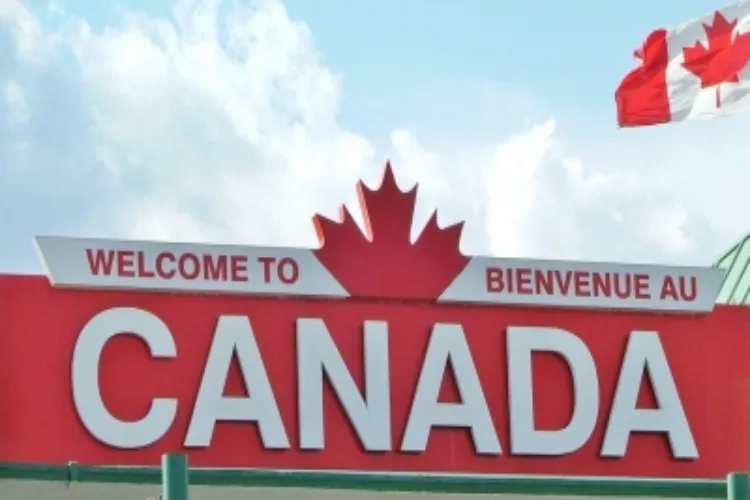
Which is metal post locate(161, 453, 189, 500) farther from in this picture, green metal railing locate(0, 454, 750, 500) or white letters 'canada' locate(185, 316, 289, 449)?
white letters 'canada' locate(185, 316, 289, 449)

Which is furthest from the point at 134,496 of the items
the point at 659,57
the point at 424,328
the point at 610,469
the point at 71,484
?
the point at 659,57

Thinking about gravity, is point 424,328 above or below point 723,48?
below

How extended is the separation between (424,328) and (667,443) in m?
2.73

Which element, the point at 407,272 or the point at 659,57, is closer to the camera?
the point at 407,272

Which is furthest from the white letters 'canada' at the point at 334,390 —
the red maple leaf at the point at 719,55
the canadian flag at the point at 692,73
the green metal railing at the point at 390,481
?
the red maple leaf at the point at 719,55

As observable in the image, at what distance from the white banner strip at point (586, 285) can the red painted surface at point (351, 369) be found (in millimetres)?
140

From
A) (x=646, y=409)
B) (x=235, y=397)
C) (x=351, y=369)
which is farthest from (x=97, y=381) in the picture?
(x=646, y=409)

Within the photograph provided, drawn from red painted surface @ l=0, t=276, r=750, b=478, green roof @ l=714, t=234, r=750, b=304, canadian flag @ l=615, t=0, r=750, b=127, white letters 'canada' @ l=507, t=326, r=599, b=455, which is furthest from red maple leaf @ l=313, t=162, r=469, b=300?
green roof @ l=714, t=234, r=750, b=304

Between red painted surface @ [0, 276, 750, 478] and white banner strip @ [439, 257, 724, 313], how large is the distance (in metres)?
0.14

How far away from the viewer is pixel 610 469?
20.3 metres

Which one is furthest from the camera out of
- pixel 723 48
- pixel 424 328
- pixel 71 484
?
pixel 723 48

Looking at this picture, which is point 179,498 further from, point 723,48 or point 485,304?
point 723,48

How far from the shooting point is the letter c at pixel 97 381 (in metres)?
18.9

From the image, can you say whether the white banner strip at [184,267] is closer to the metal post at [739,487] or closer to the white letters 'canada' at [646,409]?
the white letters 'canada' at [646,409]
